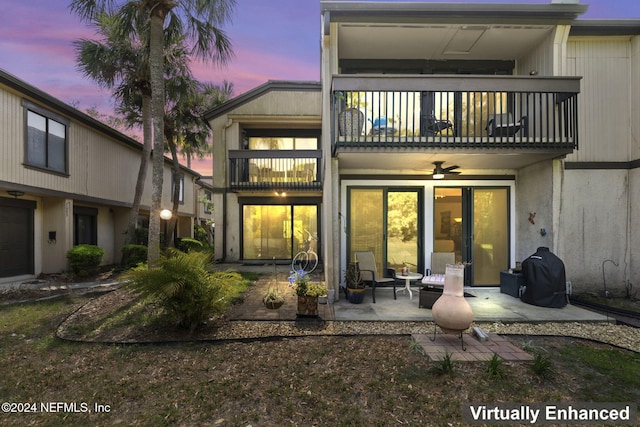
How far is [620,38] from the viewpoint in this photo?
6672 millimetres

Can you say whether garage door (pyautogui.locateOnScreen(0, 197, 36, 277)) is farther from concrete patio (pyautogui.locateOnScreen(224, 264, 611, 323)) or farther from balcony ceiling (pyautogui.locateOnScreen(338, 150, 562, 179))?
balcony ceiling (pyautogui.locateOnScreen(338, 150, 562, 179))

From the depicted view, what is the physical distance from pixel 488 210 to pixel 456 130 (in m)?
2.40

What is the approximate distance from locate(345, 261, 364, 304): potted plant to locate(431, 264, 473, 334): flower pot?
2185 millimetres

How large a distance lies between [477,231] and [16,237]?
12.8 meters

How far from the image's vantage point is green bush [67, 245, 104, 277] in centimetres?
919

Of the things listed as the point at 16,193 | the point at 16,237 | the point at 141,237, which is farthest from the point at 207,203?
the point at 16,193

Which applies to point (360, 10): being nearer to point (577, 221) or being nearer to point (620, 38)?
point (620, 38)

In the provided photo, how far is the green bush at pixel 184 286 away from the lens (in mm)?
4125

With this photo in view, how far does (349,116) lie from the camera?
20.1ft

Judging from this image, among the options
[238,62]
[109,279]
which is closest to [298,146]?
[238,62]

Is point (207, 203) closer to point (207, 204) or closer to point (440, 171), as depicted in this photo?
point (207, 204)

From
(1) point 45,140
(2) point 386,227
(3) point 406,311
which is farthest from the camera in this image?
(1) point 45,140

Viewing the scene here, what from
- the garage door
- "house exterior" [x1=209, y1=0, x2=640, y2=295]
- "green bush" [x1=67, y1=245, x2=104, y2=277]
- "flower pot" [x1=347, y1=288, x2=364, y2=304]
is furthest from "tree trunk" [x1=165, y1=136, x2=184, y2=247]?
"flower pot" [x1=347, y1=288, x2=364, y2=304]

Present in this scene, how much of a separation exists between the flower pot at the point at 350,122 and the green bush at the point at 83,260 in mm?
8558
